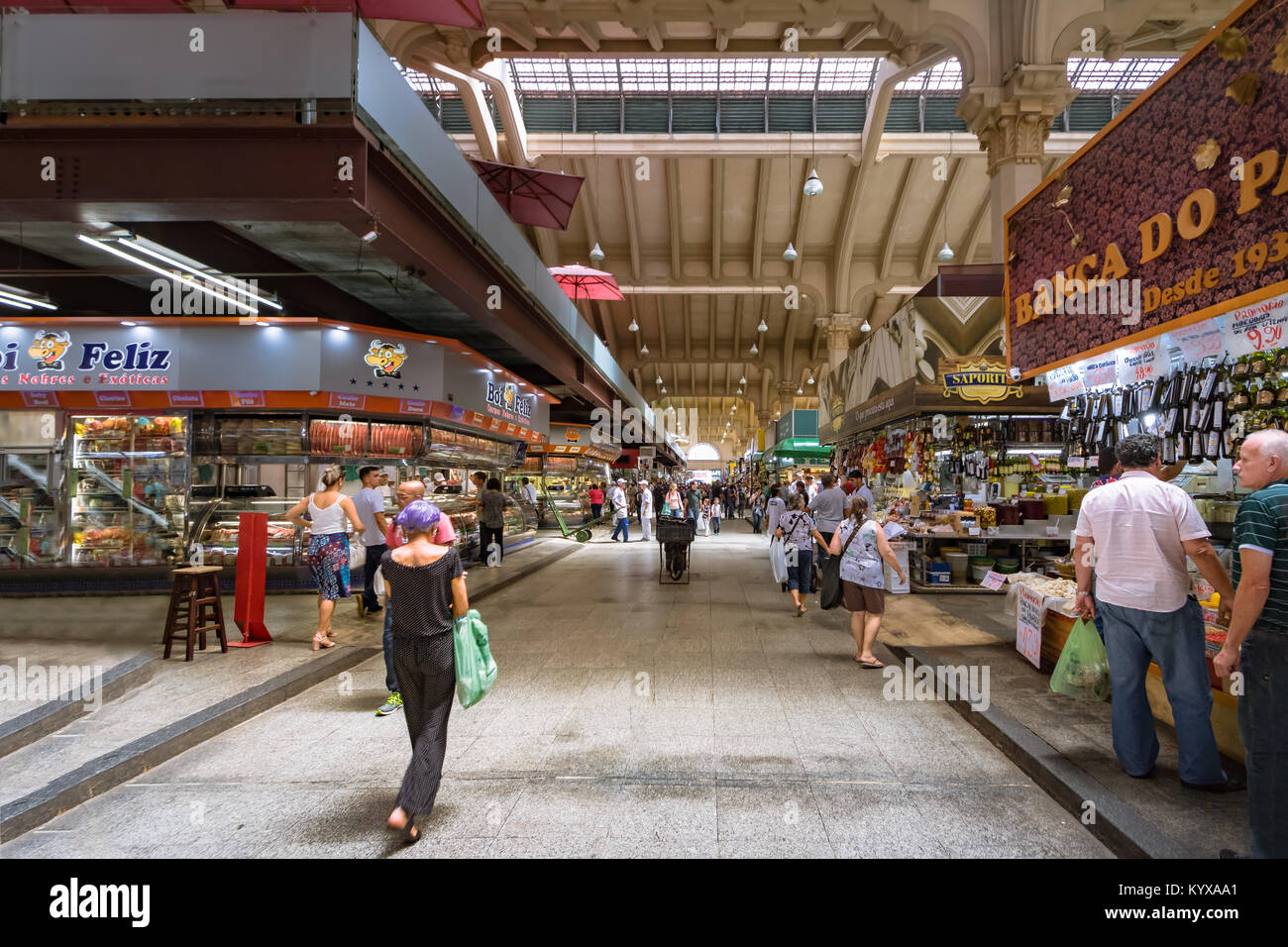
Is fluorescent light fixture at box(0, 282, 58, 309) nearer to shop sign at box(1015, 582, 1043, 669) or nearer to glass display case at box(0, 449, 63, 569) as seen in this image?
glass display case at box(0, 449, 63, 569)

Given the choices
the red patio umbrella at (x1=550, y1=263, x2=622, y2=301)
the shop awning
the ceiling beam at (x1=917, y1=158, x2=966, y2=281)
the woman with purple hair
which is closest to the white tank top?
the woman with purple hair

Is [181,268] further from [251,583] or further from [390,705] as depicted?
[390,705]

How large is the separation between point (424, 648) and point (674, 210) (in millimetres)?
20271

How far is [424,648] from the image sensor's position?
2.97 metres

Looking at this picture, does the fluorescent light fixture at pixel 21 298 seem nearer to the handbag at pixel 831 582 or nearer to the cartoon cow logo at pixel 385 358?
the cartoon cow logo at pixel 385 358

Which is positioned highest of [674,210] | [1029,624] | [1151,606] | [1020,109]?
[674,210]

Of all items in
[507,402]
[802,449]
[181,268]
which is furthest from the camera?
[802,449]

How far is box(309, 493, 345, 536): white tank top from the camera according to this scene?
6.10 metres

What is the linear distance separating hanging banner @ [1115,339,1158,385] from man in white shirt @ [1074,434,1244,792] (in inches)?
77.0

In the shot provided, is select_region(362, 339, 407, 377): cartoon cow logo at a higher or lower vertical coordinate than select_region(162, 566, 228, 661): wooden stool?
higher

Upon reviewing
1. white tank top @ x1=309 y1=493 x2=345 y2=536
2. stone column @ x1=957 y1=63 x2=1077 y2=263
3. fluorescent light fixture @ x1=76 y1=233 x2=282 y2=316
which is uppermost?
stone column @ x1=957 y1=63 x2=1077 y2=263

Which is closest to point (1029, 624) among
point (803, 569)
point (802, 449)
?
point (803, 569)

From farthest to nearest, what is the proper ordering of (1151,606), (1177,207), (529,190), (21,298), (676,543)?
(676,543) < (529,190) < (21,298) < (1177,207) < (1151,606)
